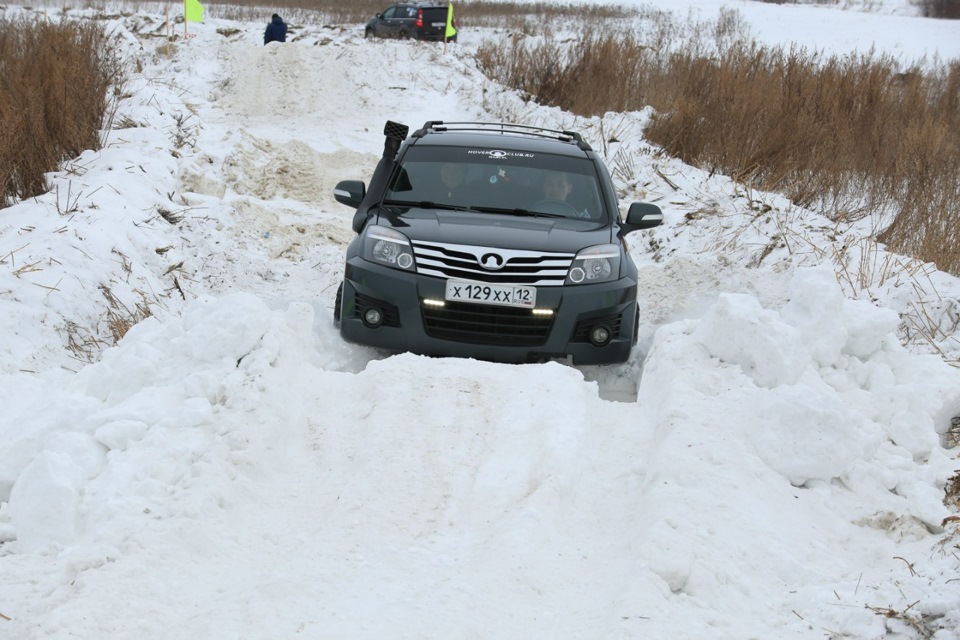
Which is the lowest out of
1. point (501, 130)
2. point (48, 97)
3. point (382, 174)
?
point (382, 174)

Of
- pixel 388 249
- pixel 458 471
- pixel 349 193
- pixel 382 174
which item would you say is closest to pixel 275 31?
pixel 382 174

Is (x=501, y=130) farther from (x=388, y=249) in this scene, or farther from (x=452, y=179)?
(x=388, y=249)

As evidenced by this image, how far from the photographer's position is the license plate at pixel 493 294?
6.04 meters

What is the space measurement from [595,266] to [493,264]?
0.71 metres

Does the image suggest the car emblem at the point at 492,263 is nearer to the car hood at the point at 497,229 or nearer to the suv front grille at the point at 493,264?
the suv front grille at the point at 493,264

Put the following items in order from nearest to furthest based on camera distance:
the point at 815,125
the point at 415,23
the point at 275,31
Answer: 1. the point at 815,125
2. the point at 275,31
3. the point at 415,23

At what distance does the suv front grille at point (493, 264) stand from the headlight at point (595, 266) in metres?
0.07

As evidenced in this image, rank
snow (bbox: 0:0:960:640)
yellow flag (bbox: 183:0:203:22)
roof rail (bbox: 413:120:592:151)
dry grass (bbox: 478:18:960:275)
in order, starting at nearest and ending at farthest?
snow (bbox: 0:0:960:640) → roof rail (bbox: 413:120:592:151) → dry grass (bbox: 478:18:960:275) → yellow flag (bbox: 183:0:203:22)

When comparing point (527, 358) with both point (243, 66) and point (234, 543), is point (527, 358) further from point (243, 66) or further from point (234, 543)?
point (243, 66)

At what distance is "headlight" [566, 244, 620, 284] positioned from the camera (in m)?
6.19

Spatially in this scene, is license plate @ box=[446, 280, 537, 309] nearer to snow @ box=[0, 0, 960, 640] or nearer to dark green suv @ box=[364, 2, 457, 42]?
snow @ box=[0, 0, 960, 640]

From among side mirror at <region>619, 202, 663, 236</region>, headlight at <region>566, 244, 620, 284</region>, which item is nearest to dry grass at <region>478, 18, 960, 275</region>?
side mirror at <region>619, 202, 663, 236</region>

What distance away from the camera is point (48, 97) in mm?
9617

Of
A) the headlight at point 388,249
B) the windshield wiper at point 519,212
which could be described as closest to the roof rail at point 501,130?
the windshield wiper at point 519,212
